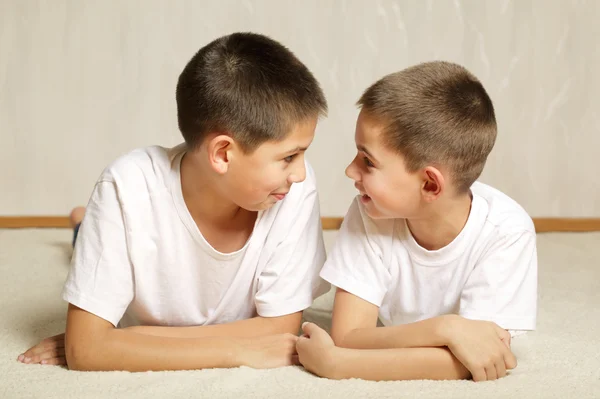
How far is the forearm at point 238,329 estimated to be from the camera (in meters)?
1.41

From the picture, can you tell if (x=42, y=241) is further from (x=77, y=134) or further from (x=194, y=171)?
(x=194, y=171)

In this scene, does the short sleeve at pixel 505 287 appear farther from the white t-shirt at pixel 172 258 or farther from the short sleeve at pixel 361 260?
the white t-shirt at pixel 172 258

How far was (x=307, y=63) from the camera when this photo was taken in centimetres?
271

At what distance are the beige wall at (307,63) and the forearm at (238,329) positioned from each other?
4.51 ft

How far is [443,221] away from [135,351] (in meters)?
0.59

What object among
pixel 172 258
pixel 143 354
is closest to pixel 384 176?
pixel 172 258

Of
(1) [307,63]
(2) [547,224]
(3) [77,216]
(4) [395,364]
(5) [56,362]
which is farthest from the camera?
(2) [547,224]

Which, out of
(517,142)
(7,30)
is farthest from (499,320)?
(7,30)

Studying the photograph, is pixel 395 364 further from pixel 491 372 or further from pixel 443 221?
pixel 443 221

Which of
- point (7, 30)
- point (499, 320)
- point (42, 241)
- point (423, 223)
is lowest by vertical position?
point (42, 241)

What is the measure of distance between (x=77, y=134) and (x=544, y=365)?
6.09ft

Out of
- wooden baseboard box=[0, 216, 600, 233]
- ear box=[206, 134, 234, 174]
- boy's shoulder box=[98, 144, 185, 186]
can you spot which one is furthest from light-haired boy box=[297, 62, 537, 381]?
wooden baseboard box=[0, 216, 600, 233]

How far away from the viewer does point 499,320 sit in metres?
1.35

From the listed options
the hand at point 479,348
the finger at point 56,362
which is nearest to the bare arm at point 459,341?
the hand at point 479,348
